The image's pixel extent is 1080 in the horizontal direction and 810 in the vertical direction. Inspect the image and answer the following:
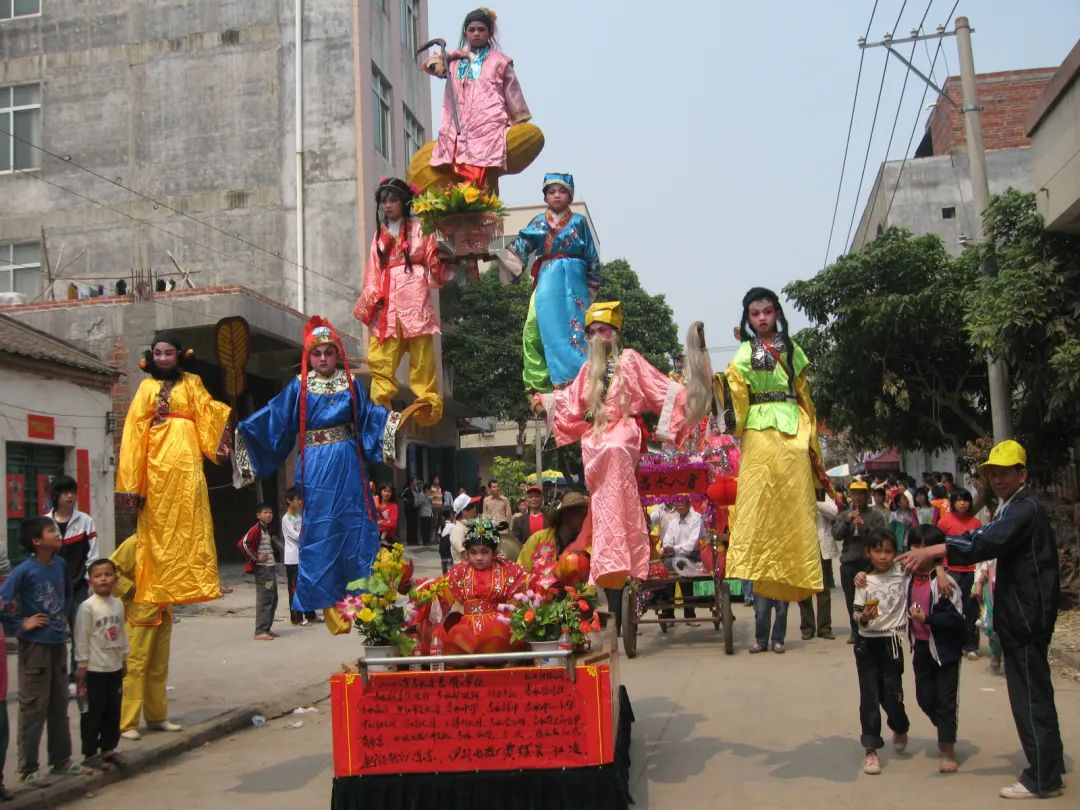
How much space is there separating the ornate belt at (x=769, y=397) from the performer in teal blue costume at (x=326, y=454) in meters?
2.05

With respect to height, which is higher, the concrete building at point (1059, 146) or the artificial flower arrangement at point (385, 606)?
the concrete building at point (1059, 146)

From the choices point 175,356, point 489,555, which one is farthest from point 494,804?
point 175,356

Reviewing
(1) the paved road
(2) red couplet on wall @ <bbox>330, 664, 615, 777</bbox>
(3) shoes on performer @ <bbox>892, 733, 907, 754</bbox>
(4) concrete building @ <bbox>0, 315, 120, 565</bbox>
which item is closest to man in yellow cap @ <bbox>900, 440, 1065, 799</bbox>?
(1) the paved road

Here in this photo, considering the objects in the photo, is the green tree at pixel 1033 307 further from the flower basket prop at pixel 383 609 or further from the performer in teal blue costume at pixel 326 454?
the flower basket prop at pixel 383 609

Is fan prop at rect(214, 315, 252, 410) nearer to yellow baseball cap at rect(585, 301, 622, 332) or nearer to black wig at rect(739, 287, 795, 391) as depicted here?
yellow baseball cap at rect(585, 301, 622, 332)

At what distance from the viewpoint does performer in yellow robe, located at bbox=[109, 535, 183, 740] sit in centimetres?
791

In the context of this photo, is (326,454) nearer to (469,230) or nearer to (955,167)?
(469,230)

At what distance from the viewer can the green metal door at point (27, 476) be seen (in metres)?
13.3

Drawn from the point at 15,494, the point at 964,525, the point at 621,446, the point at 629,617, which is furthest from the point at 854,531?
the point at 15,494

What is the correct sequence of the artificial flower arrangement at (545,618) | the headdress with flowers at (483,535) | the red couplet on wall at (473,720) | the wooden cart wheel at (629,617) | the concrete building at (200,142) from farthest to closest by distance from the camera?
the concrete building at (200,142)
the wooden cart wheel at (629,617)
the headdress with flowers at (483,535)
the artificial flower arrangement at (545,618)
the red couplet on wall at (473,720)

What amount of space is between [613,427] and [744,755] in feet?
7.33

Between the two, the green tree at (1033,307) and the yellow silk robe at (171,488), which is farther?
the green tree at (1033,307)

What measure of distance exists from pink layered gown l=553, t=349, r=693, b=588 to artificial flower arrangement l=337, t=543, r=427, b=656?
1210mm

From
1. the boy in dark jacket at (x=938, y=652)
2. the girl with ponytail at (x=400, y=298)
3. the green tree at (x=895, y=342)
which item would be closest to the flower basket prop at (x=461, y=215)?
the girl with ponytail at (x=400, y=298)
